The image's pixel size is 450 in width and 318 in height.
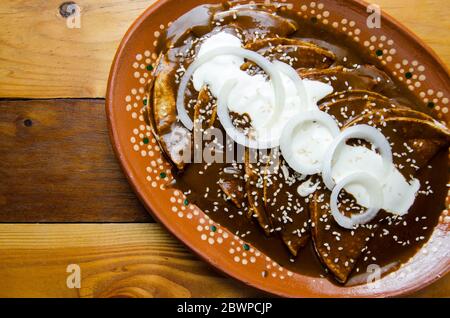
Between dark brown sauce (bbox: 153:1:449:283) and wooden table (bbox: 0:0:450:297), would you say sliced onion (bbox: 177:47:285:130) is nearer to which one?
dark brown sauce (bbox: 153:1:449:283)

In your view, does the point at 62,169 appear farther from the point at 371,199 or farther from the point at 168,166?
the point at 371,199

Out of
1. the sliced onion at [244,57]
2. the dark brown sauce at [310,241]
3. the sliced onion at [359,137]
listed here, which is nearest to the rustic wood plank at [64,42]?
the dark brown sauce at [310,241]

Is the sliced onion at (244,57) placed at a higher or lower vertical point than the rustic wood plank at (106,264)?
higher


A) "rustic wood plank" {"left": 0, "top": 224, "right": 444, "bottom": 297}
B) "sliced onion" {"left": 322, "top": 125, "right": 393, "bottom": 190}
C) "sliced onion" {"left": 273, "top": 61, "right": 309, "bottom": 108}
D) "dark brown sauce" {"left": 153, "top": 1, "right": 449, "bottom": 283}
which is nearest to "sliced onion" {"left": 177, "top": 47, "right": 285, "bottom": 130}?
"sliced onion" {"left": 273, "top": 61, "right": 309, "bottom": 108}

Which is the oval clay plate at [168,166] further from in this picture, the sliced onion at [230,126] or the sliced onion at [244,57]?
the sliced onion at [230,126]

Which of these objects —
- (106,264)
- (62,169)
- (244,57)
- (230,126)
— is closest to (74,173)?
(62,169)

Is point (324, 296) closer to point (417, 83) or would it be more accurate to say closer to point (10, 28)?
point (417, 83)
